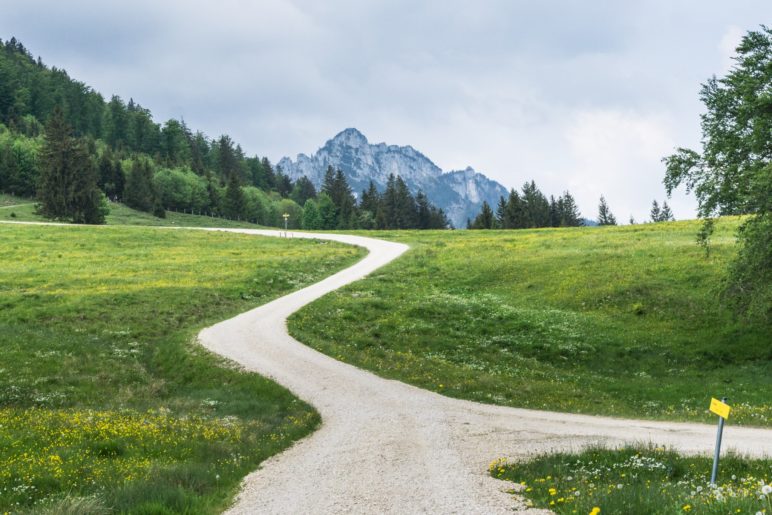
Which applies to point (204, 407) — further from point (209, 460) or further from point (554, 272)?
point (554, 272)

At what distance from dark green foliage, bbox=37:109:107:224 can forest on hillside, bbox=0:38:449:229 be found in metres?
0.17

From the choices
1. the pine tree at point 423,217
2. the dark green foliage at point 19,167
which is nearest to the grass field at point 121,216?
the dark green foliage at point 19,167

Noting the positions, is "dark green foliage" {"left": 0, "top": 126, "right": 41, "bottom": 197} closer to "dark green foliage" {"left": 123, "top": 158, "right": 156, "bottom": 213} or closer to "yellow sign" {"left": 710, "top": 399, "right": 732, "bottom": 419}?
"dark green foliage" {"left": 123, "top": 158, "right": 156, "bottom": 213}

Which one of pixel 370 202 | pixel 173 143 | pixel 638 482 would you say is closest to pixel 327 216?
pixel 370 202

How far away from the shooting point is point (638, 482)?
10008 mm

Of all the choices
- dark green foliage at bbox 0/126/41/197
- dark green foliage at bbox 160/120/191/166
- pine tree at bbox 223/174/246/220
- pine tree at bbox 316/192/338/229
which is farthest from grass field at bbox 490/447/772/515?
dark green foliage at bbox 160/120/191/166

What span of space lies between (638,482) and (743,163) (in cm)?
2090

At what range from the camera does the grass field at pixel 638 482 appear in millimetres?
7562

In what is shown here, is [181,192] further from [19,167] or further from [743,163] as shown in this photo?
[743,163]

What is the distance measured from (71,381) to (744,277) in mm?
29934

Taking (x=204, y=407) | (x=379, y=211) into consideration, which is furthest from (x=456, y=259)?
(x=379, y=211)

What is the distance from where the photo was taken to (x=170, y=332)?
96.0ft

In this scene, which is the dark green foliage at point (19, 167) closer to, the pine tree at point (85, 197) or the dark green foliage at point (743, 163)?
the pine tree at point (85, 197)

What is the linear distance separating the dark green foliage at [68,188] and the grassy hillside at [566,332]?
2845 inches
